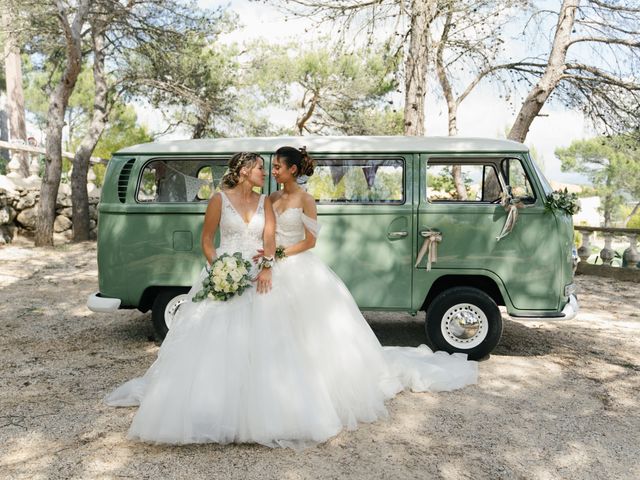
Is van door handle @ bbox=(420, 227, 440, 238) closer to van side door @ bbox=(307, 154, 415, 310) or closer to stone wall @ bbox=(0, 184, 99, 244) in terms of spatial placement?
van side door @ bbox=(307, 154, 415, 310)

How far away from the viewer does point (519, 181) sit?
549 cm

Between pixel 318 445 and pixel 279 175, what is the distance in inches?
74.6

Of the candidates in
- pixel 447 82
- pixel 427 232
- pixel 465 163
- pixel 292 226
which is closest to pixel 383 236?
pixel 427 232

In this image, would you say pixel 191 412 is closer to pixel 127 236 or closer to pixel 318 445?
pixel 318 445

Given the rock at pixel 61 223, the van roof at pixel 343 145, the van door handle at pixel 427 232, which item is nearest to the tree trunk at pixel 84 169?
the rock at pixel 61 223

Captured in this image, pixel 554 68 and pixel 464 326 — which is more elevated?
pixel 554 68

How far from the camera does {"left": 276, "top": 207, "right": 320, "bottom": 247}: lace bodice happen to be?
426 centimetres

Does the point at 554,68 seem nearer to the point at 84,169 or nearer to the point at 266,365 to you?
the point at 266,365

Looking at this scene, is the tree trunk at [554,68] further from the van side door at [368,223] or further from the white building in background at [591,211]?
the white building in background at [591,211]

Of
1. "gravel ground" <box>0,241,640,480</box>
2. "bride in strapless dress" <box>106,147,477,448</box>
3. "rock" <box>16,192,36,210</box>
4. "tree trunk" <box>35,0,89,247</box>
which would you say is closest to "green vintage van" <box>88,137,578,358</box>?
"gravel ground" <box>0,241,640,480</box>

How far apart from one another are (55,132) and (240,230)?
39.7ft

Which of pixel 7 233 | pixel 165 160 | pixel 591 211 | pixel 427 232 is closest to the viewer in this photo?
pixel 427 232

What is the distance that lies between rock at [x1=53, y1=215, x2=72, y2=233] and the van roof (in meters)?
10.8

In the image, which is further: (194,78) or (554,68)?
(194,78)
